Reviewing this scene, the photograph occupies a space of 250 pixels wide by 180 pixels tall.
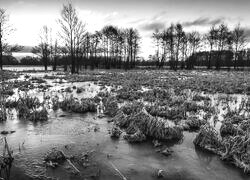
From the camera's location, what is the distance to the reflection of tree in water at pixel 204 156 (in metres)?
3.96

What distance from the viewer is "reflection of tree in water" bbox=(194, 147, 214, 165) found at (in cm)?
396

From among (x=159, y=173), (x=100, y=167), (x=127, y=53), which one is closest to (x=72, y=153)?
(x=100, y=167)

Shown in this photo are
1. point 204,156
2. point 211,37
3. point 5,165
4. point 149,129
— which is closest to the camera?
point 5,165

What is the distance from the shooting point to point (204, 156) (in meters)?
4.15

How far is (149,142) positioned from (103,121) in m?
1.99

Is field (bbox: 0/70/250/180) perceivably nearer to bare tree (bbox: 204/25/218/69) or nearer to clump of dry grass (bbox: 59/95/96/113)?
clump of dry grass (bbox: 59/95/96/113)

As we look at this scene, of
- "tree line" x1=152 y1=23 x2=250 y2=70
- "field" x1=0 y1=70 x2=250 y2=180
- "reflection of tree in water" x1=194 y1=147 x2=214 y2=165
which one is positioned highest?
"tree line" x1=152 y1=23 x2=250 y2=70

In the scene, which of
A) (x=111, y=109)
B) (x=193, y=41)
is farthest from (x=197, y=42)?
(x=111, y=109)

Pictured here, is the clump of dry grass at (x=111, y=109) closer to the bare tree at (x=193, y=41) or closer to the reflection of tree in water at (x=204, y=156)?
the reflection of tree in water at (x=204, y=156)

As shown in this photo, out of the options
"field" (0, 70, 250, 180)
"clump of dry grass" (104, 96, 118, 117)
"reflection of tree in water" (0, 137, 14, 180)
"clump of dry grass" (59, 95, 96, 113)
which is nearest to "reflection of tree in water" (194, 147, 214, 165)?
"field" (0, 70, 250, 180)

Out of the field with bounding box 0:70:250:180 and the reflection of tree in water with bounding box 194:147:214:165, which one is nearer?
the field with bounding box 0:70:250:180

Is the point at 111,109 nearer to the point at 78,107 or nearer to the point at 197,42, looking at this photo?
the point at 78,107

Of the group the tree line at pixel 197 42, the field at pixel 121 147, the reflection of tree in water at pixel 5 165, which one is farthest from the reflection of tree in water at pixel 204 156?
the tree line at pixel 197 42

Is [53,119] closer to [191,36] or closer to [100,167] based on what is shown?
[100,167]
